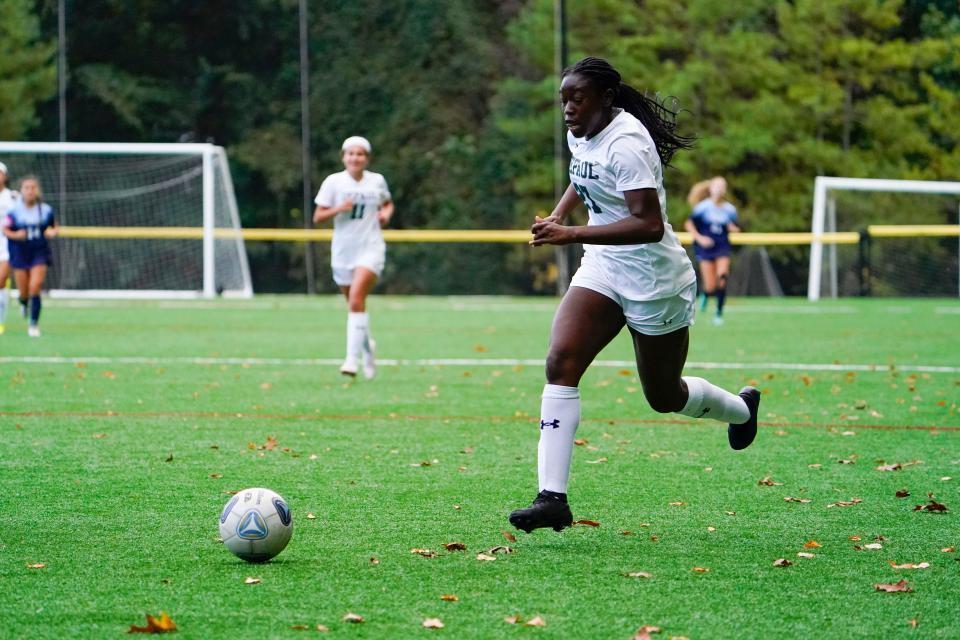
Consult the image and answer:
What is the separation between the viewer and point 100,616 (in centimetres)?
425

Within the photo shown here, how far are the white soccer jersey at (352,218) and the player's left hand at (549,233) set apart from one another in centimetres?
741

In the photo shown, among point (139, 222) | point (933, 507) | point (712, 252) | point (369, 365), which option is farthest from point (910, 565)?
point (139, 222)

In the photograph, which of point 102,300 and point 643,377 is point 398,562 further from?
point 102,300

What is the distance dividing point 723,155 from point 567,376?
36.4 meters

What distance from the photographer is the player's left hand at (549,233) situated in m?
5.33

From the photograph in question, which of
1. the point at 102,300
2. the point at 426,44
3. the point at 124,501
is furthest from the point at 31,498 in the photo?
the point at 426,44

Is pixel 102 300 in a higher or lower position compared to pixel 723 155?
lower

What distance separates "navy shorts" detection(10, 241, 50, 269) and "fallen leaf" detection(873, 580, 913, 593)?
593 inches

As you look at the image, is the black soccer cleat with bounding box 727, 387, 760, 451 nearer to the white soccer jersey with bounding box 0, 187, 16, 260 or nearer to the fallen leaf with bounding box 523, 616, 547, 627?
the fallen leaf with bounding box 523, 616, 547, 627

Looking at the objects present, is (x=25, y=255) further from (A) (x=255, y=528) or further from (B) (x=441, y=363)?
(A) (x=255, y=528)

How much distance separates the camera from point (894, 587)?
4.66 metres

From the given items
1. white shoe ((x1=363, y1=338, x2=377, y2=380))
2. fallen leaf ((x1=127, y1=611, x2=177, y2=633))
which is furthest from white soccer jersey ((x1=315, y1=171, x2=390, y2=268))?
fallen leaf ((x1=127, y1=611, x2=177, y2=633))

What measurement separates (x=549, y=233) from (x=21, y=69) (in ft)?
125

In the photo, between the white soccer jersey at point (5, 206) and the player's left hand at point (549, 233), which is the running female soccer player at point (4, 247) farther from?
the player's left hand at point (549, 233)
